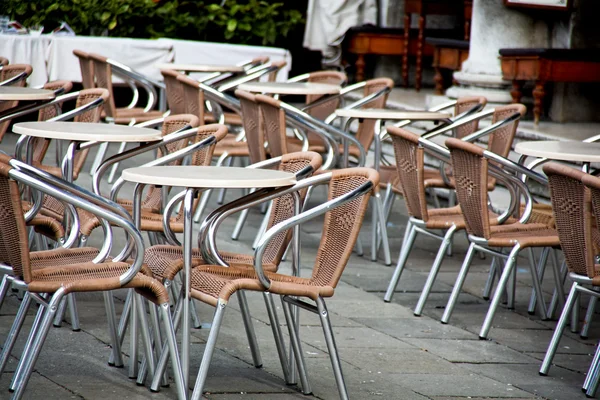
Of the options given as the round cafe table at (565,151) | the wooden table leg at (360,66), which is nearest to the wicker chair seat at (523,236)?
the round cafe table at (565,151)

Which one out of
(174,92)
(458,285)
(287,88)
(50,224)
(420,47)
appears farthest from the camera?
(420,47)

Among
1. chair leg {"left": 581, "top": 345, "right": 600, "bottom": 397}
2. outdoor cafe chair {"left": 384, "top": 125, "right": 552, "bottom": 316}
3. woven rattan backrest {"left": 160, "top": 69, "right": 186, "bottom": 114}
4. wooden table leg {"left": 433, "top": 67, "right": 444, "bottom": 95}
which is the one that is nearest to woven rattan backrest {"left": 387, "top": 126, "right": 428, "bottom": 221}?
outdoor cafe chair {"left": 384, "top": 125, "right": 552, "bottom": 316}

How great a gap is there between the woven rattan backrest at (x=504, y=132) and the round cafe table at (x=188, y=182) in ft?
8.83

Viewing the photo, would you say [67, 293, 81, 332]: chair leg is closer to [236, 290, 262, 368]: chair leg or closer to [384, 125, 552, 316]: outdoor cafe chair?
[236, 290, 262, 368]: chair leg

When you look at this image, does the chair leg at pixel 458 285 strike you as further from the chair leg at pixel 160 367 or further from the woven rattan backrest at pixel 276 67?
the woven rattan backrest at pixel 276 67

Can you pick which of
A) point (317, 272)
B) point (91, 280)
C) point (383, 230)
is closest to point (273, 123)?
point (383, 230)

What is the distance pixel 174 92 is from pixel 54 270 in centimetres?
411

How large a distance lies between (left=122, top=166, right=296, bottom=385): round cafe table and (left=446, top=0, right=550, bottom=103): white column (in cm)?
588

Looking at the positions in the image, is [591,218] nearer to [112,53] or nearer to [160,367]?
[160,367]

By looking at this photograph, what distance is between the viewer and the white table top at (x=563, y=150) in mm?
4785

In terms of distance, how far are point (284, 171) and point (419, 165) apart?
1.31 metres

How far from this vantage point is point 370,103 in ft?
24.2

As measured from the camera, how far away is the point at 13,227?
3.38m

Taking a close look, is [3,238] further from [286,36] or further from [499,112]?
[286,36]
